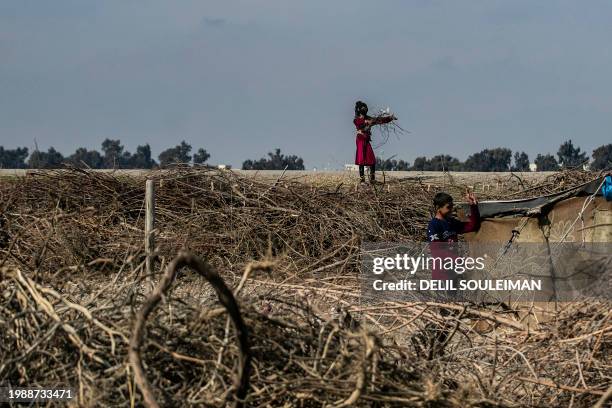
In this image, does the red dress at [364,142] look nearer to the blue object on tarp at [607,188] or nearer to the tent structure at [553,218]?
the tent structure at [553,218]

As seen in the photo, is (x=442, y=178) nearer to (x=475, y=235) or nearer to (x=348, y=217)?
(x=348, y=217)

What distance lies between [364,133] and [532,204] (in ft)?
23.5

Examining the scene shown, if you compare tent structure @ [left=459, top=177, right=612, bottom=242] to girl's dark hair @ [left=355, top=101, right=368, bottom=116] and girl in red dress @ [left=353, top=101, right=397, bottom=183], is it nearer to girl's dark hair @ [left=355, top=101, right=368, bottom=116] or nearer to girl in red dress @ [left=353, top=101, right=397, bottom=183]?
girl in red dress @ [left=353, top=101, right=397, bottom=183]

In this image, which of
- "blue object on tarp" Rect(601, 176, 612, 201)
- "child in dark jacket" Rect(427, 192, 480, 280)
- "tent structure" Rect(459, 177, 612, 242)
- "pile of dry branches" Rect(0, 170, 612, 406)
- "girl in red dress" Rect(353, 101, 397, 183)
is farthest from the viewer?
"girl in red dress" Rect(353, 101, 397, 183)

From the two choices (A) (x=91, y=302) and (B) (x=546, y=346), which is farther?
(B) (x=546, y=346)

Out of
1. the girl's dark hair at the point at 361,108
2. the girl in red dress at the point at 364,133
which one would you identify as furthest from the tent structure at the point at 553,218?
the girl's dark hair at the point at 361,108

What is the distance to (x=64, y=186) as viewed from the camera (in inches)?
605

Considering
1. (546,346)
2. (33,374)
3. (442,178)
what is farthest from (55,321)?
(442,178)

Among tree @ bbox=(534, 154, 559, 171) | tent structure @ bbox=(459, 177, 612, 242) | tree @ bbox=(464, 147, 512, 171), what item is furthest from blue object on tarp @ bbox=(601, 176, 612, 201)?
tree @ bbox=(464, 147, 512, 171)

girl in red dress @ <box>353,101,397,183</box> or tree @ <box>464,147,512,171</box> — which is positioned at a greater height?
tree @ <box>464,147,512,171</box>

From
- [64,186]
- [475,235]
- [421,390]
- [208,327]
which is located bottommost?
[421,390]

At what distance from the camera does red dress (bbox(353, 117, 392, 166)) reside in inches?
651

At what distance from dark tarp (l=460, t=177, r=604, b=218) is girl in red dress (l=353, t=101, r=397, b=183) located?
21.7 feet

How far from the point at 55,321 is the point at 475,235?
5.50 m
